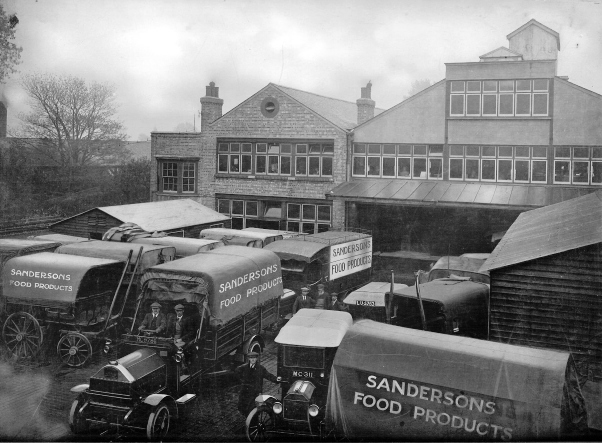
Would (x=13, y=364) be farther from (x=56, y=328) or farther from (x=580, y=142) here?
(x=580, y=142)

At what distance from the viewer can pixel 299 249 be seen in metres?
15.4

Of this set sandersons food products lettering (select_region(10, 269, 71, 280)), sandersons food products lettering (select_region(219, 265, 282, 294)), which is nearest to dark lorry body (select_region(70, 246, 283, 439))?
sandersons food products lettering (select_region(219, 265, 282, 294))

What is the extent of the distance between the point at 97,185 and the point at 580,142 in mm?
23940

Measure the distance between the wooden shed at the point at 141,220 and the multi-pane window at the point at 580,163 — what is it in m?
15.4

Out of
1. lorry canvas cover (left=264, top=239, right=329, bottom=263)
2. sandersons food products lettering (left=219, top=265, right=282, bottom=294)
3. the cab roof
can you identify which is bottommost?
the cab roof

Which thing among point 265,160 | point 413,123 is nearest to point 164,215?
point 265,160

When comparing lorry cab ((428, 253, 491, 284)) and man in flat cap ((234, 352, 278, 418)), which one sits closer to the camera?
man in flat cap ((234, 352, 278, 418))

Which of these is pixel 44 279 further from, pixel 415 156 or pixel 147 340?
pixel 415 156

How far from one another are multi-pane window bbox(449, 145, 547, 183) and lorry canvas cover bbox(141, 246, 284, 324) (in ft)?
45.5

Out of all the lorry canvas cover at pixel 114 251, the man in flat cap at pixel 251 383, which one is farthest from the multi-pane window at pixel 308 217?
the man in flat cap at pixel 251 383

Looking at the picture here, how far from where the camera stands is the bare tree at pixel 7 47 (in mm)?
9969

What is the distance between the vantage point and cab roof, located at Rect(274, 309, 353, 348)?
8.83 meters

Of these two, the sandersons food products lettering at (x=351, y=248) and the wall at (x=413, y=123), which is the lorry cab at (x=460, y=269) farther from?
the wall at (x=413, y=123)

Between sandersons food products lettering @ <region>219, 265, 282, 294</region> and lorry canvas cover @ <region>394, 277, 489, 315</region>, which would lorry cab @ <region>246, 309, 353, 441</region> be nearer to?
sandersons food products lettering @ <region>219, 265, 282, 294</region>
